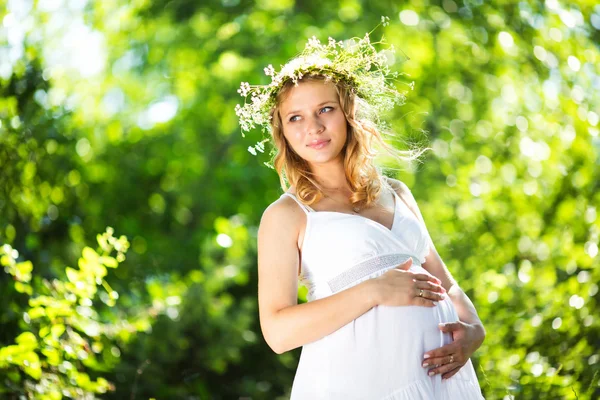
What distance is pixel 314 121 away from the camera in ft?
7.07

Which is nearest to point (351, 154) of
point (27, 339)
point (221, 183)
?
point (27, 339)

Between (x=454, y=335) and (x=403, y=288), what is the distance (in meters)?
0.23

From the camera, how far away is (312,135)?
7.05 ft

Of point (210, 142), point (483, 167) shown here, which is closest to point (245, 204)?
point (210, 142)

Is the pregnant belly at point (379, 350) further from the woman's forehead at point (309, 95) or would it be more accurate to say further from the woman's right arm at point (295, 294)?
the woman's forehead at point (309, 95)

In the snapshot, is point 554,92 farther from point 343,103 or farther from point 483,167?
point 343,103

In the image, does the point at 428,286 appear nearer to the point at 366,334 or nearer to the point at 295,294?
the point at 366,334

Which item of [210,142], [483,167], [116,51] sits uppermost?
[116,51]

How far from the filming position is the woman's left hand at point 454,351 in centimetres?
193

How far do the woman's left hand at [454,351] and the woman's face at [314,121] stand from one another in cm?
63

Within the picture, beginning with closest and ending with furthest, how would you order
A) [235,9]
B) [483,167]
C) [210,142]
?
[483,167], [235,9], [210,142]

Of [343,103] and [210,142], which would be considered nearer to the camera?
[343,103]

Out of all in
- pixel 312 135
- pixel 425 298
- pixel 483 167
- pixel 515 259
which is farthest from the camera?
pixel 483 167

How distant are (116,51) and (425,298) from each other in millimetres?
4332
